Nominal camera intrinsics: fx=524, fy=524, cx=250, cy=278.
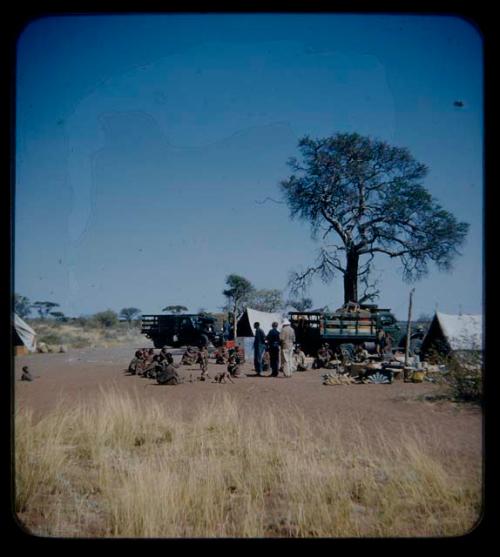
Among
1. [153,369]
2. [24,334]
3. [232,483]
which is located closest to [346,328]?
→ [153,369]

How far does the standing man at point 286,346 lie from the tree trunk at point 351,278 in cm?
808

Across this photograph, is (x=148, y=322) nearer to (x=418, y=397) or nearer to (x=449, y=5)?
(x=418, y=397)

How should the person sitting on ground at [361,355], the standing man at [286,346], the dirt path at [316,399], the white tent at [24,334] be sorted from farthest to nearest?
the white tent at [24,334], the person sitting on ground at [361,355], the standing man at [286,346], the dirt path at [316,399]

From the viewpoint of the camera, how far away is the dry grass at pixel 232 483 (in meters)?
3.68

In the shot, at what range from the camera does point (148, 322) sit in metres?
22.3

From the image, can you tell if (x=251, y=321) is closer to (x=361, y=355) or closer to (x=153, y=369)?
(x=361, y=355)

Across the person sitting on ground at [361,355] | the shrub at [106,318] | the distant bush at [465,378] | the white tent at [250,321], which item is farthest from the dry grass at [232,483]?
the shrub at [106,318]

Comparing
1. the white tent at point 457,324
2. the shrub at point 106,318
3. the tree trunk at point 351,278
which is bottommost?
the shrub at point 106,318

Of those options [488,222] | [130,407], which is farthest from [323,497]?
[130,407]

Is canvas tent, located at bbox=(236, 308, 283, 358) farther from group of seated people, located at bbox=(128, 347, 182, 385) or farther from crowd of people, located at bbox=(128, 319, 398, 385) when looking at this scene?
group of seated people, located at bbox=(128, 347, 182, 385)

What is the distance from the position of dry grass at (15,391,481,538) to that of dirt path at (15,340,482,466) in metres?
0.51

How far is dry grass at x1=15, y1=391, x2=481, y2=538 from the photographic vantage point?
3.68m

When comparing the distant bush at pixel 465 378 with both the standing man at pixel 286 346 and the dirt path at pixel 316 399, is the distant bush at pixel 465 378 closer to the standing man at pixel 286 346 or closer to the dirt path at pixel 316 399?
the dirt path at pixel 316 399
